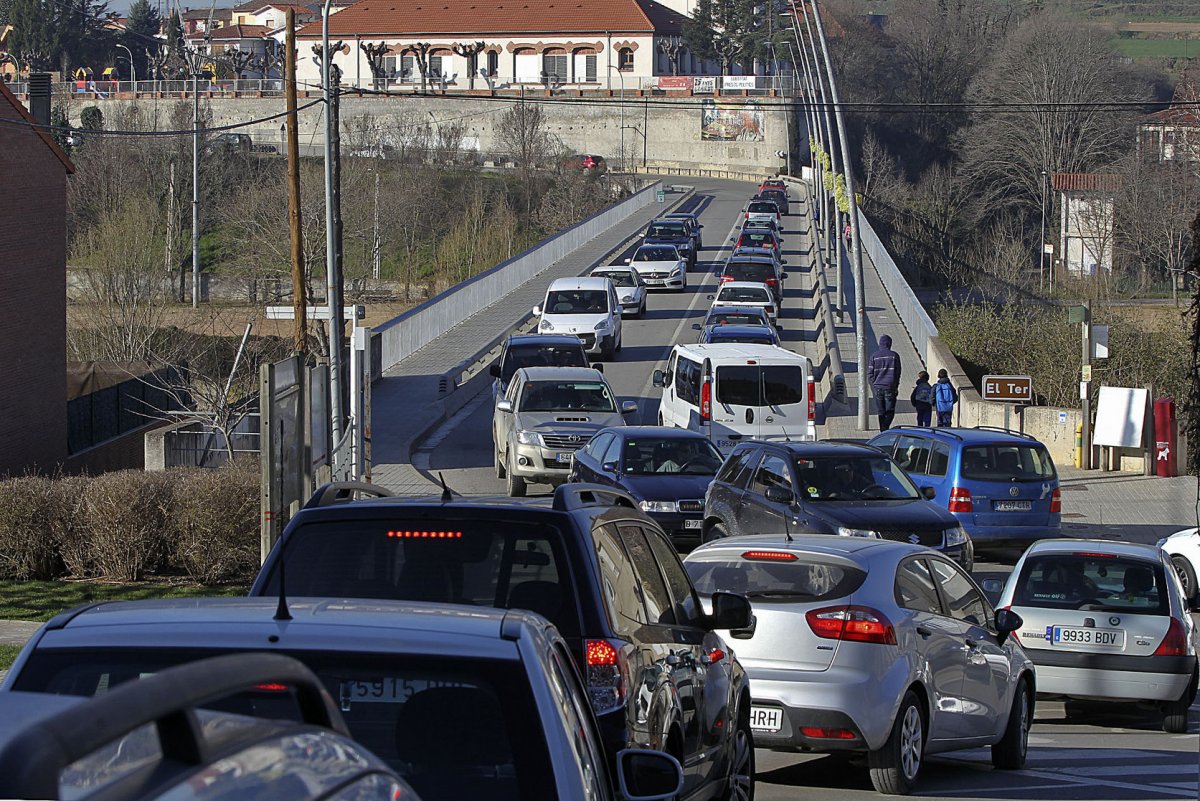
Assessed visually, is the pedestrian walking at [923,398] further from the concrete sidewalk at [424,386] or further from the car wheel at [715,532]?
the car wheel at [715,532]

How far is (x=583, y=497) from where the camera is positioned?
6488mm

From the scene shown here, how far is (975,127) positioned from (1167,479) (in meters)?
82.9

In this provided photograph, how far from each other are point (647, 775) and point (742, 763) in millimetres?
2991

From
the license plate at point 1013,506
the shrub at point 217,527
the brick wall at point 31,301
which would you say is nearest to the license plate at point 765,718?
the shrub at point 217,527

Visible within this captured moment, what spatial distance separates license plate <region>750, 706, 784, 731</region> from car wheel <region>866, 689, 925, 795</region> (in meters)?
0.59

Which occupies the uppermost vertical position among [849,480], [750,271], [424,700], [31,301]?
[424,700]

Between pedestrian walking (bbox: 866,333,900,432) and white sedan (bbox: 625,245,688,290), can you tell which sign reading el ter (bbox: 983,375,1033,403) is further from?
white sedan (bbox: 625,245,688,290)

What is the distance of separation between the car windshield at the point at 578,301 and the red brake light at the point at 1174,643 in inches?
1056

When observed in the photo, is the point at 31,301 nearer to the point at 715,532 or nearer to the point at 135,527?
the point at 135,527

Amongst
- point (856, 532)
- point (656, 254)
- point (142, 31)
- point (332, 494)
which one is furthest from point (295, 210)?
point (142, 31)

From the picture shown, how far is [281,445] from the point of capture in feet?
46.2

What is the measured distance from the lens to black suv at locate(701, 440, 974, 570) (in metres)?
17.4

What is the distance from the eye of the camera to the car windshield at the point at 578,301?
129 ft

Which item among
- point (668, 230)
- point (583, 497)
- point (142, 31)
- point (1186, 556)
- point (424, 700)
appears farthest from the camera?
point (142, 31)
